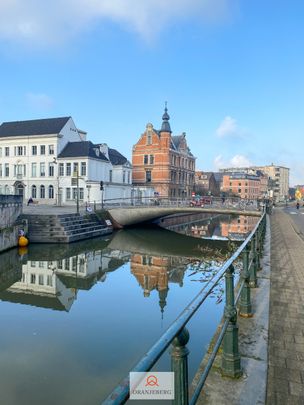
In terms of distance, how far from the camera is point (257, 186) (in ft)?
404

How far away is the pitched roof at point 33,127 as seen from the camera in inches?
1762

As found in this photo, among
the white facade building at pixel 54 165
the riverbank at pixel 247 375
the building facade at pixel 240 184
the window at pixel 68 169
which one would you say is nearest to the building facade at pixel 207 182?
the building facade at pixel 240 184

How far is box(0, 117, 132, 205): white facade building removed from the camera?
41875mm

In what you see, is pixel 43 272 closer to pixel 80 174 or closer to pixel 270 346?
pixel 270 346

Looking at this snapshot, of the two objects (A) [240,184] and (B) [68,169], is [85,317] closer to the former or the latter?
(B) [68,169]

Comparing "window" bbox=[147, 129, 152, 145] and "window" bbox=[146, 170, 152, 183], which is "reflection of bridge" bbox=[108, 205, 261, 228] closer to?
"window" bbox=[146, 170, 152, 183]

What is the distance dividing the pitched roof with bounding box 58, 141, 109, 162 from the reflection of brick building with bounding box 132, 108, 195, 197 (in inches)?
618

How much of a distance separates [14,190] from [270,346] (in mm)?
46210

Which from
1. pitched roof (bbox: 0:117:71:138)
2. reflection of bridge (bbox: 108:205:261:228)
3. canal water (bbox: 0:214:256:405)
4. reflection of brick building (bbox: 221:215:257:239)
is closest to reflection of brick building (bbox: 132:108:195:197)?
reflection of brick building (bbox: 221:215:257:239)

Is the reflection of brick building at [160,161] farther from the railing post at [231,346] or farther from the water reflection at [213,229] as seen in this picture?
the railing post at [231,346]

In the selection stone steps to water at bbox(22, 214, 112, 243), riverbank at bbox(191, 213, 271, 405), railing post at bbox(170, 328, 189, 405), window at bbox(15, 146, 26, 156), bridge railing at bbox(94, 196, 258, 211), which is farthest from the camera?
window at bbox(15, 146, 26, 156)

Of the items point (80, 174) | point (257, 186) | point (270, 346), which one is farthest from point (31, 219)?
point (257, 186)

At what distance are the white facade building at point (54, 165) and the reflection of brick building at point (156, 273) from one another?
22.4 m

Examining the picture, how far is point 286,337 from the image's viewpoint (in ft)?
15.3
